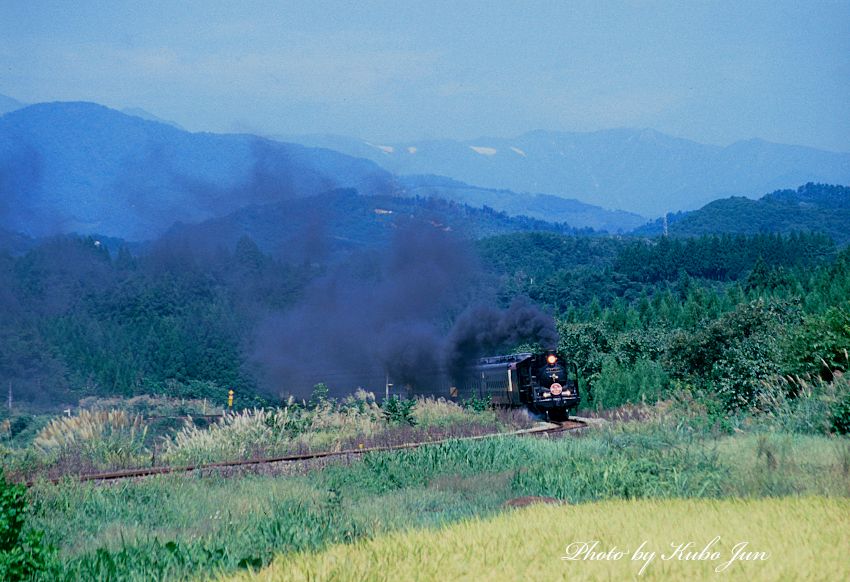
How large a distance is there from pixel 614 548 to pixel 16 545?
6043 mm

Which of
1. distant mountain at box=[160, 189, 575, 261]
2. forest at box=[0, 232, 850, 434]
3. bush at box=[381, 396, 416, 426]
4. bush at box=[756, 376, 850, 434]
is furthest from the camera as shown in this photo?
distant mountain at box=[160, 189, 575, 261]

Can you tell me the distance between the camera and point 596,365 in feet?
142

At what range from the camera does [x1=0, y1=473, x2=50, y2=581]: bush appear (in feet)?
29.1

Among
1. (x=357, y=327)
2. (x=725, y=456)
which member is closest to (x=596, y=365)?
(x=357, y=327)

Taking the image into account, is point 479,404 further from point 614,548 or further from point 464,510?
point 614,548

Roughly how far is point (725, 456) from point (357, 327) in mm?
39964

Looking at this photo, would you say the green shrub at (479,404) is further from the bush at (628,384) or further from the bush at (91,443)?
the bush at (91,443)

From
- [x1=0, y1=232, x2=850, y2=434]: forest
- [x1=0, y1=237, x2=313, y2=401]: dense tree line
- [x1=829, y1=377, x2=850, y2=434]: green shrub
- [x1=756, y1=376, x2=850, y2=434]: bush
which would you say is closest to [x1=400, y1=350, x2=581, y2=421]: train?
[x1=0, y1=232, x2=850, y2=434]: forest

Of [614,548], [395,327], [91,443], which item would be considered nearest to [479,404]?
[395,327]

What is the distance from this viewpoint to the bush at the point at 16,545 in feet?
29.1

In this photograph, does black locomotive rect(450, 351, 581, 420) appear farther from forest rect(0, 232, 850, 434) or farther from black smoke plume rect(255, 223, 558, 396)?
black smoke plume rect(255, 223, 558, 396)

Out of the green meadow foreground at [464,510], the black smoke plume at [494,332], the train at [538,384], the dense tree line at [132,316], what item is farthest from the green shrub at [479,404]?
the dense tree line at [132,316]

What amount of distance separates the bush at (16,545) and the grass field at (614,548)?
8.05 ft

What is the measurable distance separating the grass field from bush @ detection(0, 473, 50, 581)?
2454 mm
